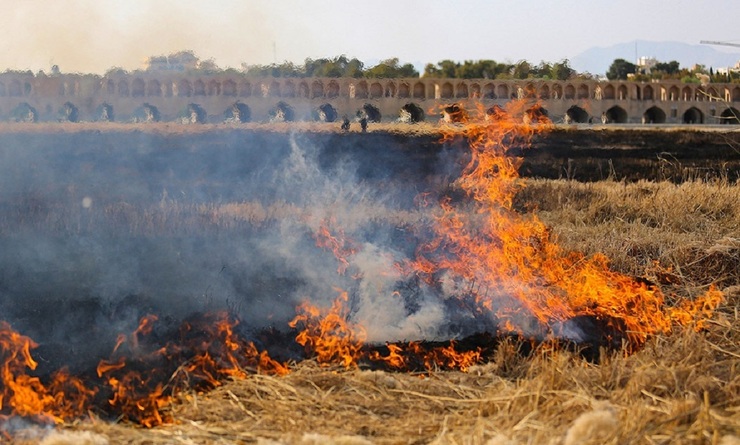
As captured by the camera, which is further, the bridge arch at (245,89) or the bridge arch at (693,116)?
the bridge arch at (693,116)

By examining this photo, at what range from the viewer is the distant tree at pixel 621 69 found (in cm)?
11192

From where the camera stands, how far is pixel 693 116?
2854 inches

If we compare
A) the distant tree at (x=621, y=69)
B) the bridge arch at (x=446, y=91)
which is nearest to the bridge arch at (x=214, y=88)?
the bridge arch at (x=446, y=91)

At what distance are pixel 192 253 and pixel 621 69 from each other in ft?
359

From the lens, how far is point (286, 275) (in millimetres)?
9789

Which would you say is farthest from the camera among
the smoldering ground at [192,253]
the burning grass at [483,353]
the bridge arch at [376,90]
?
the bridge arch at [376,90]

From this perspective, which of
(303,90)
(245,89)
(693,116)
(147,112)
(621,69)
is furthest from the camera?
(621,69)

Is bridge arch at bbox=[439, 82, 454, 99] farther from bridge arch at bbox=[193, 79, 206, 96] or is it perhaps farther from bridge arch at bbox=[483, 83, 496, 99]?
bridge arch at bbox=[193, 79, 206, 96]

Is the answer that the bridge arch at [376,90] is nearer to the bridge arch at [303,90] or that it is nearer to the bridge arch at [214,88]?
the bridge arch at [303,90]

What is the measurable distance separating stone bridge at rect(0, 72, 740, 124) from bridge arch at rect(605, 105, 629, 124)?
0.26 feet

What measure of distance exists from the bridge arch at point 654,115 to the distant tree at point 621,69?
131 ft

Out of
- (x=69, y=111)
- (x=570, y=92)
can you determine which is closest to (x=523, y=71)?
(x=570, y=92)

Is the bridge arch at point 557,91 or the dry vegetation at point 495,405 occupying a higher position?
the bridge arch at point 557,91

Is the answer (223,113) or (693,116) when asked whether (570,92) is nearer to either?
(693,116)
